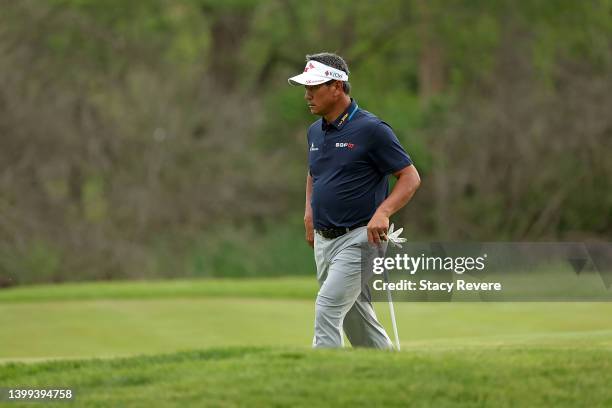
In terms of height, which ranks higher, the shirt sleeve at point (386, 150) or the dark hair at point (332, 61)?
the dark hair at point (332, 61)

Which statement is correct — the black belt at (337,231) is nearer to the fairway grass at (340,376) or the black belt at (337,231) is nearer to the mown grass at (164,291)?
the fairway grass at (340,376)

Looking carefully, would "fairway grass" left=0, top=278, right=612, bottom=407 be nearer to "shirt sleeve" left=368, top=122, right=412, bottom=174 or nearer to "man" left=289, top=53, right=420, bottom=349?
"man" left=289, top=53, right=420, bottom=349

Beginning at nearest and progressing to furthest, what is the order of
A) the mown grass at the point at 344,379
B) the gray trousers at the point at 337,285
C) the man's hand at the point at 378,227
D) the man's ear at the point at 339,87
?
1. the mown grass at the point at 344,379
2. the man's hand at the point at 378,227
3. the gray trousers at the point at 337,285
4. the man's ear at the point at 339,87

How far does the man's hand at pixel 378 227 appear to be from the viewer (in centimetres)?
727

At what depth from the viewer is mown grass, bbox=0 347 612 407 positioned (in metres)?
6.30

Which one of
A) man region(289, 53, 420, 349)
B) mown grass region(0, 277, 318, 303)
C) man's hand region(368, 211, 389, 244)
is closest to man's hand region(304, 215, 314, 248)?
man region(289, 53, 420, 349)

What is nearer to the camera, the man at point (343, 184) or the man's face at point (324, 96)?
the man at point (343, 184)

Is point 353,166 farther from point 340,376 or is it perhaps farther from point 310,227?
point 340,376

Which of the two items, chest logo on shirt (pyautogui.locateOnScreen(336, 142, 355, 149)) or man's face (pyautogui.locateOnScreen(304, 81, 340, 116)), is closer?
chest logo on shirt (pyautogui.locateOnScreen(336, 142, 355, 149))

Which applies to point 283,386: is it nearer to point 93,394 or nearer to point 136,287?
point 93,394

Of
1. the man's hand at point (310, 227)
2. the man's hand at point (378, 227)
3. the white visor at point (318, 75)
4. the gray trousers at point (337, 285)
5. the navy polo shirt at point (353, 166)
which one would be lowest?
the gray trousers at point (337, 285)

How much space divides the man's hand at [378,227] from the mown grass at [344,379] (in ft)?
2.21

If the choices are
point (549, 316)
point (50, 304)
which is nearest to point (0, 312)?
point (50, 304)

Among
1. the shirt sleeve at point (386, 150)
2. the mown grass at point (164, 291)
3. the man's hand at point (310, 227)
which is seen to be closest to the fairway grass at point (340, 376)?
the man's hand at point (310, 227)
